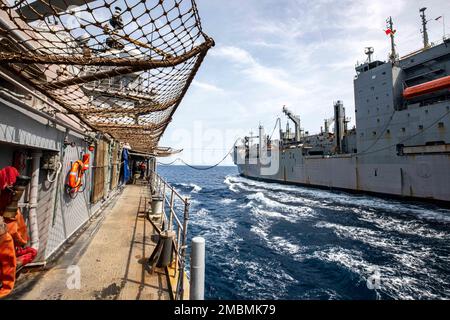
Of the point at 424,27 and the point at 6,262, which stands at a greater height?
the point at 424,27

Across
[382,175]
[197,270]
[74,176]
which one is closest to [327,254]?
[197,270]

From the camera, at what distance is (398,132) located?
21.2 metres

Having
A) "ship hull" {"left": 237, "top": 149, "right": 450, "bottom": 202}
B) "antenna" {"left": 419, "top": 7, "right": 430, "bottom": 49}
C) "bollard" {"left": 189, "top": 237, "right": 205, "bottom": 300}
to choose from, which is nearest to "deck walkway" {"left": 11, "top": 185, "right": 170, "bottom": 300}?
"bollard" {"left": 189, "top": 237, "right": 205, "bottom": 300}

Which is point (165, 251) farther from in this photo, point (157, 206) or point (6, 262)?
point (157, 206)

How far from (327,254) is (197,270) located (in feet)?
28.2

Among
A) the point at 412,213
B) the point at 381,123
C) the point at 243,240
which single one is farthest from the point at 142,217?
the point at 381,123

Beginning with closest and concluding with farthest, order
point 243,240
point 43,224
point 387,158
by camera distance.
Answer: point 43,224
point 243,240
point 387,158

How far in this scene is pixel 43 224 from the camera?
421 centimetres

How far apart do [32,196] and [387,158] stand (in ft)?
87.6

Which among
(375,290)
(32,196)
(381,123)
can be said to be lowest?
(375,290)

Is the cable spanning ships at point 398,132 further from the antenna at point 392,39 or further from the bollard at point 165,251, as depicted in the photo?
the bollard at point 165,251

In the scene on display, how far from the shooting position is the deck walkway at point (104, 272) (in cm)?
316

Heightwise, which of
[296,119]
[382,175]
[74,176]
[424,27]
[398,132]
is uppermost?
[424,27]

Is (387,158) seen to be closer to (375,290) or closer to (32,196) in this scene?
(375,290)
